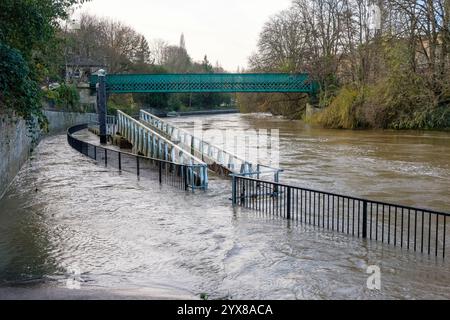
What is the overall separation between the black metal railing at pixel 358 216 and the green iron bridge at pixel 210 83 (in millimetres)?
48076

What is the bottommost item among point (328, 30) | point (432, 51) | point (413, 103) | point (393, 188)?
point (393, 188)

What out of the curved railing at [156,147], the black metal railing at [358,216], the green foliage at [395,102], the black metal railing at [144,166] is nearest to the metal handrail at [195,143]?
the curved railing at [156,147]

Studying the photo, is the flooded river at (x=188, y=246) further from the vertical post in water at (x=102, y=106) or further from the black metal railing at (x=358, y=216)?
the vertical post in water at (x=102, y=106)

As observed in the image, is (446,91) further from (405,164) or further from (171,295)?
(171,295)

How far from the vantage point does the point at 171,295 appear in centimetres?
710

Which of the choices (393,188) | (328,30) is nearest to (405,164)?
(393,188)

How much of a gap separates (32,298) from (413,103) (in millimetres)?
40849

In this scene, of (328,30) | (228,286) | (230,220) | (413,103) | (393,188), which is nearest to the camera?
(228,286)

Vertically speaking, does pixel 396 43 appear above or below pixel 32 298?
above

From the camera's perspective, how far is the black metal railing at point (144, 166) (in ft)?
59.2

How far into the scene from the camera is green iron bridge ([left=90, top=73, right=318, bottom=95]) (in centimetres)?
6288

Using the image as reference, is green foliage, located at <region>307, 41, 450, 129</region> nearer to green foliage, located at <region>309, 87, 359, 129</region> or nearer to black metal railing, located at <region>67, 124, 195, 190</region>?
green foliage, located at <region>309, 87, 359, 129</region>

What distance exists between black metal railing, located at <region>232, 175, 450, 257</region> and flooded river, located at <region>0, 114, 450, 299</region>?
48cm

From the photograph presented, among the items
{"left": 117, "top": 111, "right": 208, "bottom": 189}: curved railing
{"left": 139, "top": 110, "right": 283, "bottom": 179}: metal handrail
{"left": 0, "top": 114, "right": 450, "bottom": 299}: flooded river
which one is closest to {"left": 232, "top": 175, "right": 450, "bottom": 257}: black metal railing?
{"left": 0, "top": 114, "right": 450, "bottom": 299}: flooded river
